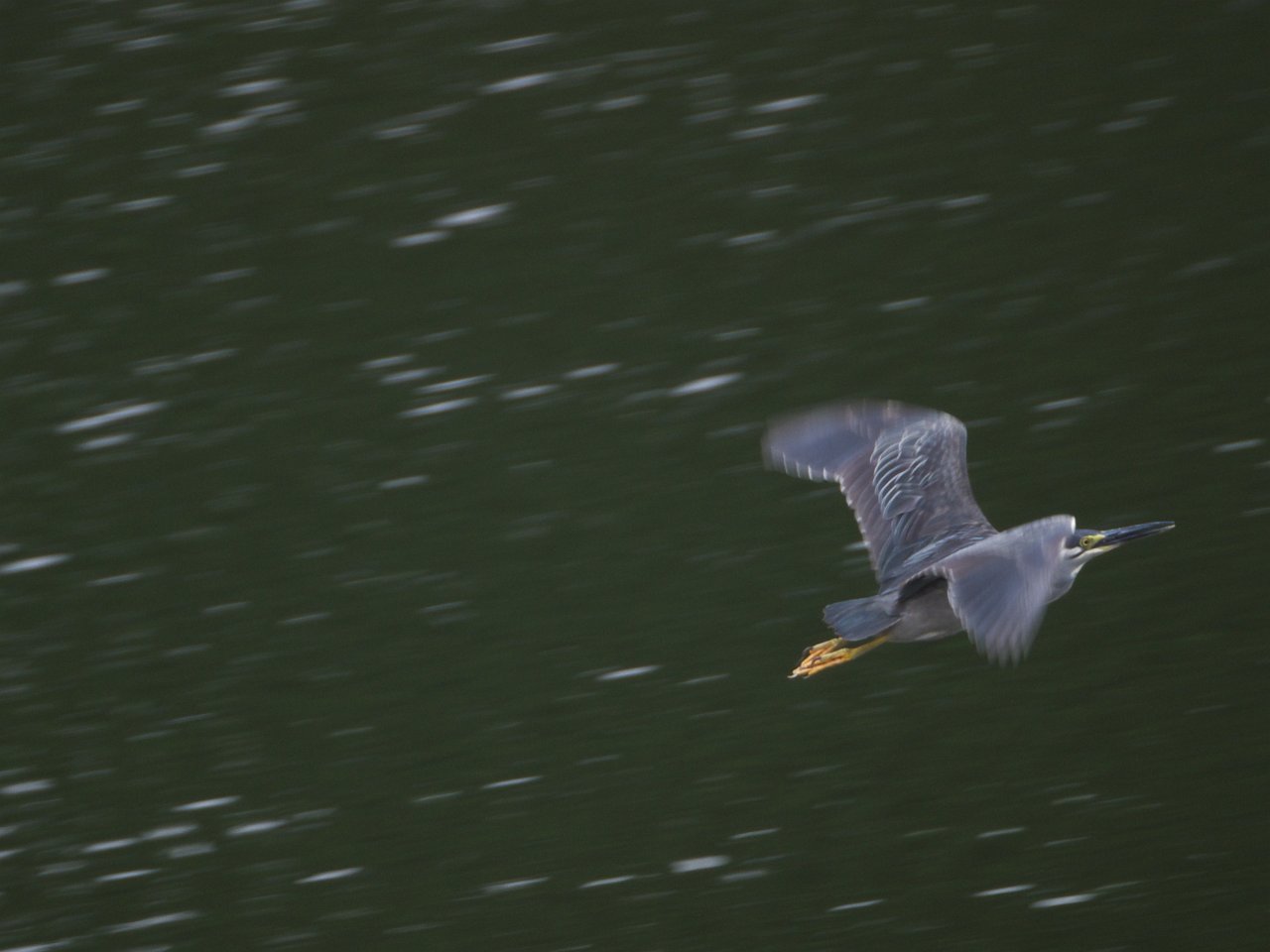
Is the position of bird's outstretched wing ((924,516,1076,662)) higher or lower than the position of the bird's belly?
higher

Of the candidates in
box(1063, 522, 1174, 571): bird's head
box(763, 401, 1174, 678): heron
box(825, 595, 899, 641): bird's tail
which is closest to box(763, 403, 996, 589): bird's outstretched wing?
box(763, 401, 1174, 678): heron

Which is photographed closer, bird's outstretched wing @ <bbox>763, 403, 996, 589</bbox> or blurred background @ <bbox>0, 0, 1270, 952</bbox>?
bird's outstretched wing @ <bbox>763, 403, 996, 589</bbox>

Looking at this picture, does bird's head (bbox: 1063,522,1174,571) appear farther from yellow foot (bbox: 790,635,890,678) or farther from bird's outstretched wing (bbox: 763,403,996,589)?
yellow foot (bbox: 790,635,890,678)

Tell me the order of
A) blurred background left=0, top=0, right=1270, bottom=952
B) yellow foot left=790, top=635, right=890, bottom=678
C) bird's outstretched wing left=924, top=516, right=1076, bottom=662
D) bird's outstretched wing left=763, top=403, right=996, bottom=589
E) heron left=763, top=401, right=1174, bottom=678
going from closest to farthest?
bird's outstretched wing left=924, top=516, right=1076, bottom=662 < heron left=763, top=401, right=1174, bottom=678 < bird's outstretched wing left=763, top=403, right=996, bottom=589 < yellow foot left=790, top=635, right=890, bottom=678 < blurred background left=0, top=0, right=1270, bottom=952

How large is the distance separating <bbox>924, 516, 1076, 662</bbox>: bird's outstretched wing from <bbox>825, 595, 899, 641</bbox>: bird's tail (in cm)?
33

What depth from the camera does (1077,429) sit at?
29.7ft

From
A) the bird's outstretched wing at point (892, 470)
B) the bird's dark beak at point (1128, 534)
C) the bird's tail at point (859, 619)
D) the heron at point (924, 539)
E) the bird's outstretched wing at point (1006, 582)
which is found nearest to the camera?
the bird's outstretched wing at point (1006, 582)

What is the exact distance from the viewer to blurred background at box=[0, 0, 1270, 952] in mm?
7477

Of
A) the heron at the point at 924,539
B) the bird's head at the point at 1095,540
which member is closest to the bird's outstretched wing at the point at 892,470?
the heron at the point at 924,539

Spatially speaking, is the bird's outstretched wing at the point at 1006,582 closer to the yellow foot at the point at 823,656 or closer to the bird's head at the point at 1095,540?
the bird's head at the point at 1095,540

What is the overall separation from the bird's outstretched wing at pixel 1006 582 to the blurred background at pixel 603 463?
1.80 metres

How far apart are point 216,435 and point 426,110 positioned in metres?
2.98

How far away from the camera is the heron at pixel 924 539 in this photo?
579 cm

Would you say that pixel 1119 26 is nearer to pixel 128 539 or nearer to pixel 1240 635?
pixel 1240 635
